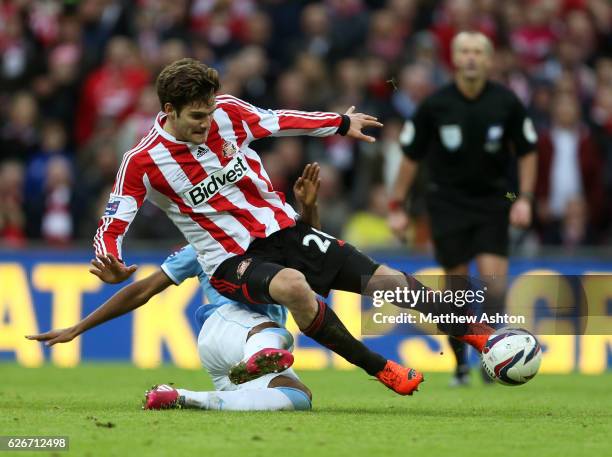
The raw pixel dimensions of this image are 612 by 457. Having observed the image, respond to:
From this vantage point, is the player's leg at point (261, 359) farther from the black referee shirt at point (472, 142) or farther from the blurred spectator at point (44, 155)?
the blurred spectator at point (44, 155)

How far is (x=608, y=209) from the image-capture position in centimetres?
1447

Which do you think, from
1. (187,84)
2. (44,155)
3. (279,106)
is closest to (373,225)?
(279,106)

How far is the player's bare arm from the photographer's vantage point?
9797 mm

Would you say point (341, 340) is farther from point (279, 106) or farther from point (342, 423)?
point (279, 106)

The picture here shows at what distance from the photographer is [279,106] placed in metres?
15.1

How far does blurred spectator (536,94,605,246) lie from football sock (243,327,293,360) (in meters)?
7.10

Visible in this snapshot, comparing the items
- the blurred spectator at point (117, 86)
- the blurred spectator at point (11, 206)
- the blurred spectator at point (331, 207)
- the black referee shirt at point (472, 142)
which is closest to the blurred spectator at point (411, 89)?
the blurred spectator at point (331, 207)

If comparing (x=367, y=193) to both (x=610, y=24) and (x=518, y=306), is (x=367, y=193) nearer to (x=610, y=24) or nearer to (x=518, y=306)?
(x=610, y=24)

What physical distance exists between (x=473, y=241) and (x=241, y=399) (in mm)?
3607

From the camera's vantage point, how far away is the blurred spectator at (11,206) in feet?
47.9

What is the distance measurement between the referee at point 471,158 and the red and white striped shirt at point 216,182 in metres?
2.65

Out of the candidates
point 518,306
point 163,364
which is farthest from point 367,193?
point 518,306

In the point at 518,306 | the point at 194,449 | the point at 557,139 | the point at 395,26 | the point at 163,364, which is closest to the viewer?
the point at 194,449

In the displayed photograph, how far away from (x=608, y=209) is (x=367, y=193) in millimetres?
2593
